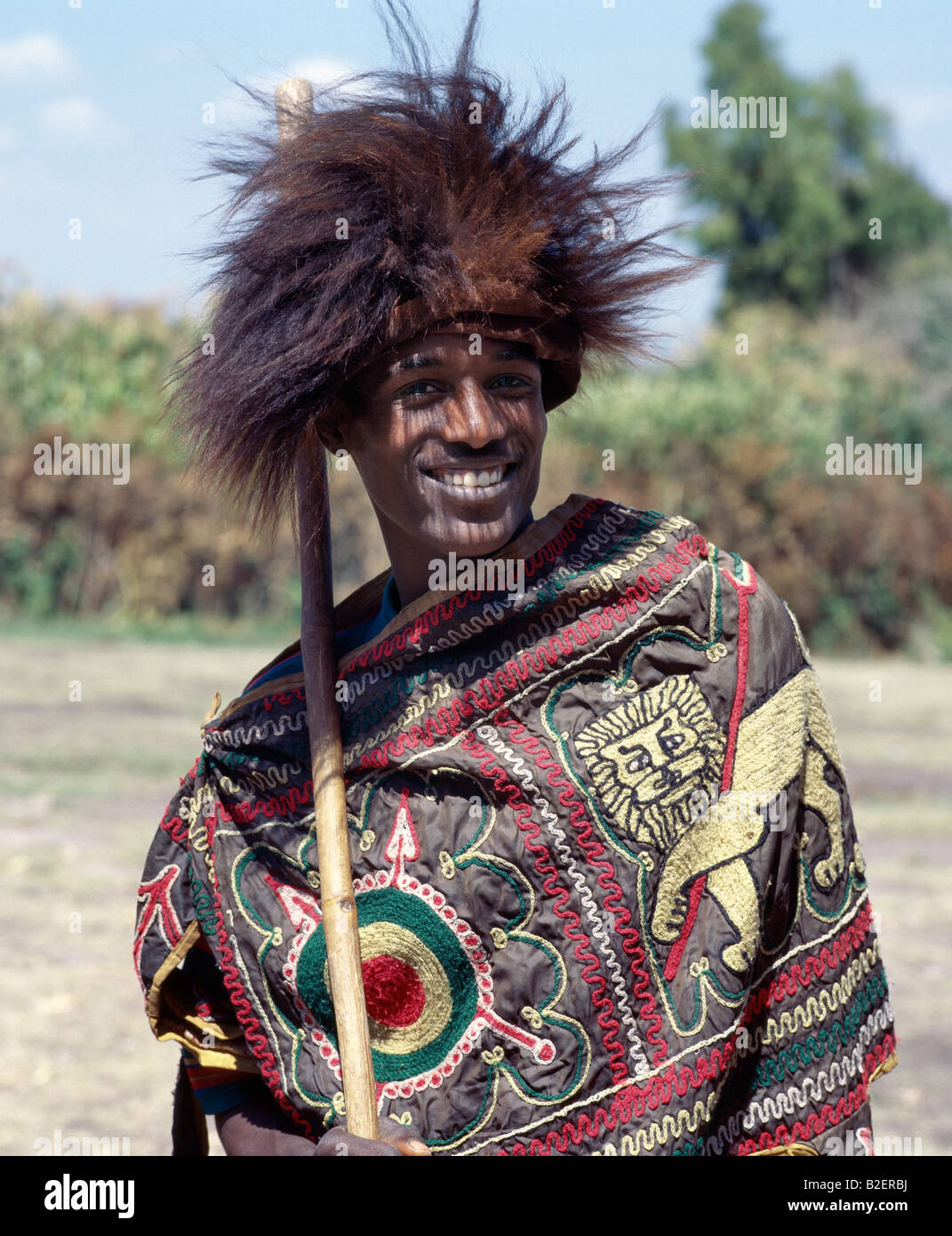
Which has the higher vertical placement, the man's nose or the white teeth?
the man's nose

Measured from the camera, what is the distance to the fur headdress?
1.94 metres

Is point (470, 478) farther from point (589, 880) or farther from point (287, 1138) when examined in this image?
point (287, 1138)

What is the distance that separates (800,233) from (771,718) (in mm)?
28886

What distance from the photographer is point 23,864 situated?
7.05 meters

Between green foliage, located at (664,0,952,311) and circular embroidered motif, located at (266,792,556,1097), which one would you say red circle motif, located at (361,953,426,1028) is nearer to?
circular embroidered motif, located at (266,792,556,1097)

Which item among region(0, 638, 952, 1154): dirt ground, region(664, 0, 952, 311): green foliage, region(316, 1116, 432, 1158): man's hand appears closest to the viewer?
region(316, 1116, 432, 1158): man's hand

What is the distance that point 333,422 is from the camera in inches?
83.3

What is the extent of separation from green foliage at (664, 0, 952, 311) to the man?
88.5 ft

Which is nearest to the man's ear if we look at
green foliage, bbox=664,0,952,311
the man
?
the man

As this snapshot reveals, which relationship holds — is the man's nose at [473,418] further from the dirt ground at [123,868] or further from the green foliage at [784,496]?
the green foliage at [784,496]

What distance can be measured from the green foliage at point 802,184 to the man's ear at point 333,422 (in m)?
26.9

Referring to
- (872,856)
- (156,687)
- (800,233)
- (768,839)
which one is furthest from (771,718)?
(800,233)

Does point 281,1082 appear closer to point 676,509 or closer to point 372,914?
point 372,914

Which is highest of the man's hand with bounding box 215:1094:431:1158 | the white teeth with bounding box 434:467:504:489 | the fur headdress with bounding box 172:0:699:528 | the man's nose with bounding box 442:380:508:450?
the fur headdress with bounding box 172:0:699:528
